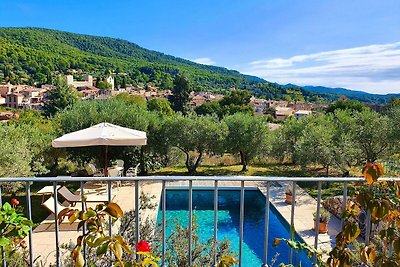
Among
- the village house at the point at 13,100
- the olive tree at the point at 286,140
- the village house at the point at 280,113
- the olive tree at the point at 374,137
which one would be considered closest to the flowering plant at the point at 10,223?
the olive tree at the point at 374,137

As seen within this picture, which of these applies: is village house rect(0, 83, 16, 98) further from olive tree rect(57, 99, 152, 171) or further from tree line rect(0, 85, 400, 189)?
olive tree rect(57, 99, 152, 171)

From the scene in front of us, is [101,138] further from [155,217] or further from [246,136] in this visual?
[246,136]

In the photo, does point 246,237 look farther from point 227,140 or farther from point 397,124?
point 397,124

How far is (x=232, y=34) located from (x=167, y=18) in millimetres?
5389

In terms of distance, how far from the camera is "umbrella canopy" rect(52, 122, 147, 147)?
10.0 metres

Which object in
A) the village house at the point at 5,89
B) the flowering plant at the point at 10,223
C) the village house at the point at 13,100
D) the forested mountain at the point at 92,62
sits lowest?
the flowering plant at the point at 10,223

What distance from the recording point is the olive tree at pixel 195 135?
15.5 metres

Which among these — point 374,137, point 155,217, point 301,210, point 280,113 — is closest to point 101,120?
point 155,217

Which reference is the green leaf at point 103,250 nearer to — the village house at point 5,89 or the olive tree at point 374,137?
the olive tree at point 374,137

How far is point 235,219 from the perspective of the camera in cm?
1116

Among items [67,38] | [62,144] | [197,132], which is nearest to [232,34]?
[197,132]

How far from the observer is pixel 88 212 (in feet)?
5.87

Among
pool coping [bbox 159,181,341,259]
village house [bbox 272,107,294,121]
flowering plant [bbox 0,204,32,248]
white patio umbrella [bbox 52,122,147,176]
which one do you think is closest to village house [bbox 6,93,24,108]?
village house [bbox 272,107,294,121]

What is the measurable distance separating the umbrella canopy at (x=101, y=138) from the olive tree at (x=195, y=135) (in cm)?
456
